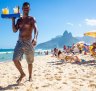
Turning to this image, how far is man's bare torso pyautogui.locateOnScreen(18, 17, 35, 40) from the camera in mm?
5809

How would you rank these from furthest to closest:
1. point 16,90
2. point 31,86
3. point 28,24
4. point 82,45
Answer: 1. point 82,45
2. point 28,24
3. point 31,86
4. point 16,90

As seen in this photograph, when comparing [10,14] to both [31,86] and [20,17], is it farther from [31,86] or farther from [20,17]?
[31,86]

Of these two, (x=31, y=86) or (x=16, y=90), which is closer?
(x=16, y=90)

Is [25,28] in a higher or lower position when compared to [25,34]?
higher

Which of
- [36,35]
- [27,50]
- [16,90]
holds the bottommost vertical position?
[16,90]

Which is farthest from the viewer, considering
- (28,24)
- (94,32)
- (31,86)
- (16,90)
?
(94,32)

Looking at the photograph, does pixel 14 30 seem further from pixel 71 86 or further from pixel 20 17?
pixel 71 86

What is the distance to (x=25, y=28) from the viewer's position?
5840 mm

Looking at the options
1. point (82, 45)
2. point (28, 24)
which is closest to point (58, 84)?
point (28, 24)

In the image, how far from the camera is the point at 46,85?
5.62 metres

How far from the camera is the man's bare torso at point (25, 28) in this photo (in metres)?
5.81

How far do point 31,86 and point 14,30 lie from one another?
4.72 feet

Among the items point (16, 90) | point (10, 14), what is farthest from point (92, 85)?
point (10, 14)

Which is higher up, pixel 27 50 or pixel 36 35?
pixel 36 35
